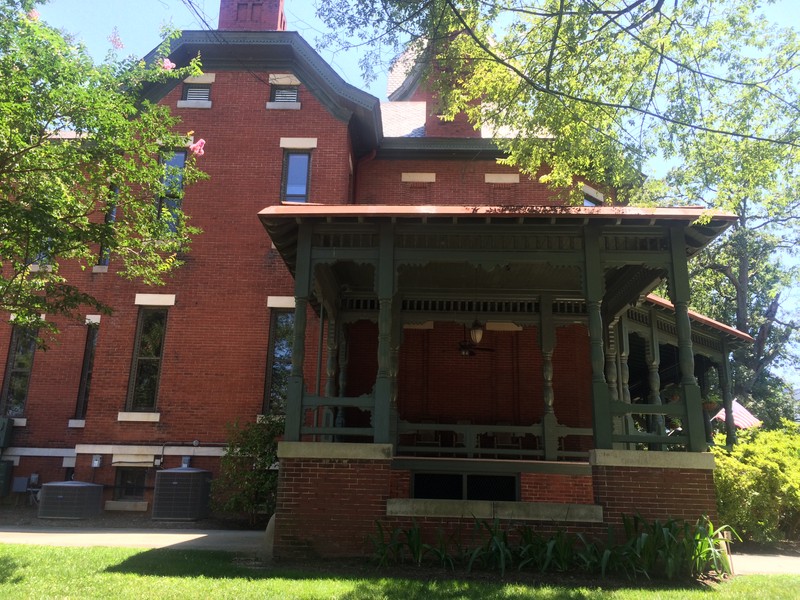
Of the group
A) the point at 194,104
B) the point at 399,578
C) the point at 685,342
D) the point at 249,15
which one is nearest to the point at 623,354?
the point at 685,342

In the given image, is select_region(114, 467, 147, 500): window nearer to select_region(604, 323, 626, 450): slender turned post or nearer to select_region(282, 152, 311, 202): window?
select_region(282, 152, 311, 202): window

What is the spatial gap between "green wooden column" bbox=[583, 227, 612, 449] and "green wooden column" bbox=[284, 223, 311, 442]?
153 inches

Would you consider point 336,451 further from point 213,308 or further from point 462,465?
point 213,308

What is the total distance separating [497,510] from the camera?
7652 mm

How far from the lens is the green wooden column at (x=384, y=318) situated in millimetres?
8219

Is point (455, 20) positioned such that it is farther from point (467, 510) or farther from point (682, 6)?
point (467, 510)

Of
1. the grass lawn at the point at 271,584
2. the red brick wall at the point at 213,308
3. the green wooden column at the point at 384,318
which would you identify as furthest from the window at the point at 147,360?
the green wooden column at the point at 384,318

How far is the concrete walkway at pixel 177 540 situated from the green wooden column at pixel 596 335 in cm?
249

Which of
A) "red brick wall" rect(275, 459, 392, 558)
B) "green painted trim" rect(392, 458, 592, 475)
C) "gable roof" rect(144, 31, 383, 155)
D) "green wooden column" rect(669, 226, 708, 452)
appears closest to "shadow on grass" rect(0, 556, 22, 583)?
"red brick wall" rect(275, 459, 392, 558)

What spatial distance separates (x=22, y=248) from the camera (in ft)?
27.4

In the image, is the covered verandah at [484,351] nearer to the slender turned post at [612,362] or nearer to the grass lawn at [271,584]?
the slender turned post at [612,362]

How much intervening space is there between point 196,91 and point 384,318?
943 cm

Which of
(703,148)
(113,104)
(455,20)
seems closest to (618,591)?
(703,148)

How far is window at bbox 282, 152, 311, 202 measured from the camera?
14086 mm
